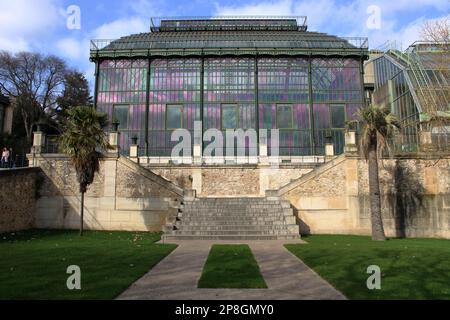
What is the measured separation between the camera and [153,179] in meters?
23.4

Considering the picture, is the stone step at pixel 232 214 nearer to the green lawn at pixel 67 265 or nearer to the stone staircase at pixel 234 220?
the stone staircase at pixel 234 220

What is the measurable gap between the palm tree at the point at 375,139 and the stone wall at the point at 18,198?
20.0m

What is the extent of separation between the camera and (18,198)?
2192 centimetres

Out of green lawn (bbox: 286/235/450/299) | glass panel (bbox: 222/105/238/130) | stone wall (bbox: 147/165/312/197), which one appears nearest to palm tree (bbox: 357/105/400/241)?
green lawn (bbox: 286/235/450/299)

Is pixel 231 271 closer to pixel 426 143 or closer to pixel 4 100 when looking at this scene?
pixel 426 143

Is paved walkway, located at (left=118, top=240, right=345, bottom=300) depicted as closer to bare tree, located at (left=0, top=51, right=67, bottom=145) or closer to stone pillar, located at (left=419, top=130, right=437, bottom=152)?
stone pillar, located at (left=419, top=130, right=437, bottom=152)

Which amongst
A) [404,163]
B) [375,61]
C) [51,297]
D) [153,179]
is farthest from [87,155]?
[375,61]

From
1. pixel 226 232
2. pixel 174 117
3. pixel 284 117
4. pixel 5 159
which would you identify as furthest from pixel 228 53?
pixel 226 232

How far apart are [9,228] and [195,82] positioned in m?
21.1

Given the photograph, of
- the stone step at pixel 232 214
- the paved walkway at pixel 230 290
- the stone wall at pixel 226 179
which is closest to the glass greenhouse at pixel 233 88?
the stone wall at pixel 226 179

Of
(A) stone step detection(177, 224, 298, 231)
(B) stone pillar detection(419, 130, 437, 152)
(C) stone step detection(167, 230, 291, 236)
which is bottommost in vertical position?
(C) stone step detection(167, 230, 291, 236)

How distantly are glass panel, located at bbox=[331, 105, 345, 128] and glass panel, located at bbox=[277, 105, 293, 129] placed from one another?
396 centimetres

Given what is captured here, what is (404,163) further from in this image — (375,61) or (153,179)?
(375,61)

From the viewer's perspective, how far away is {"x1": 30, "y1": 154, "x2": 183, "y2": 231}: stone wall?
76.6 feet
